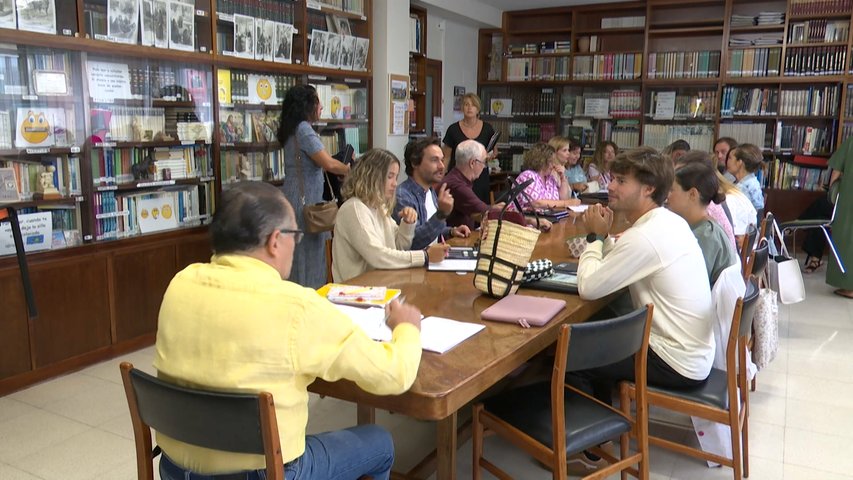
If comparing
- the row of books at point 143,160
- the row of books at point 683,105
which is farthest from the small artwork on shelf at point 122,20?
the row of books at point 683,105

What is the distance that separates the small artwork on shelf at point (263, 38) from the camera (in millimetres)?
4582

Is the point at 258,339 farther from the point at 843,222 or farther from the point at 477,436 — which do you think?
the point at 843,222

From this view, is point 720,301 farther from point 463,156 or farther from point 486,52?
point 486,52

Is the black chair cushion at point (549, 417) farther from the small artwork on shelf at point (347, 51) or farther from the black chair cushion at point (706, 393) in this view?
the small artwork on shelf at point (347, 51)

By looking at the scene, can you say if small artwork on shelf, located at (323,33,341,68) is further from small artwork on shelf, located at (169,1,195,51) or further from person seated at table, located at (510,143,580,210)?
person seated at table, located at (510,143,580,210)

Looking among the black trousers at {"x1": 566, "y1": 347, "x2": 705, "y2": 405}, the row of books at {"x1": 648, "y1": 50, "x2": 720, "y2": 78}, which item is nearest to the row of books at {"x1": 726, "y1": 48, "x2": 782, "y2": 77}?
the row of books at {"x1": 648, "y1": 50, "x2": 720, "y2": 78}

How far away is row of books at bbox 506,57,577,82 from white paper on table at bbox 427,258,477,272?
18.9 feet

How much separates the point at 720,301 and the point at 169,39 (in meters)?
3.32

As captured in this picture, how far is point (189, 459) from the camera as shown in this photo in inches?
57.6

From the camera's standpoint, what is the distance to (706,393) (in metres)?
2.37

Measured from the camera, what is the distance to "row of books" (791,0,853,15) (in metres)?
6.60

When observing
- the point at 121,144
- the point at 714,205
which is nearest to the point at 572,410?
the point at 714,205

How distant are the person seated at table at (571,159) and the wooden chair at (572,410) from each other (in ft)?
11.4

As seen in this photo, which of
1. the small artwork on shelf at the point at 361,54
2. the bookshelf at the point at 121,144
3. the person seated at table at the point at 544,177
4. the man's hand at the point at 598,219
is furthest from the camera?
the small artwork on shelf at the point at 361,54
